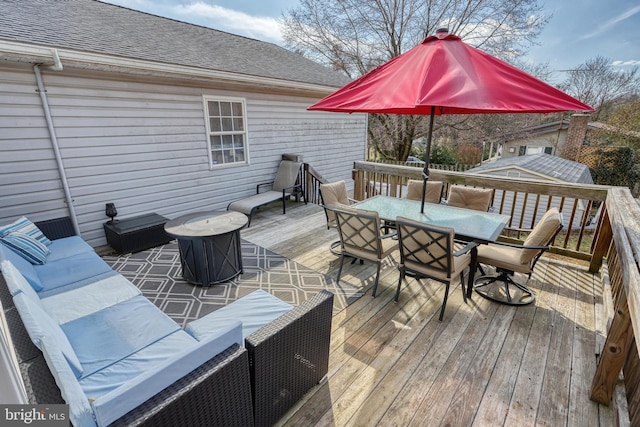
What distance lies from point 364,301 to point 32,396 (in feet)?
8.01

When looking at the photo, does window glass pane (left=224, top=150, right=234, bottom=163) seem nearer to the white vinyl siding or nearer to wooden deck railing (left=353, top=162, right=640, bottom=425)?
the white vinyl siding

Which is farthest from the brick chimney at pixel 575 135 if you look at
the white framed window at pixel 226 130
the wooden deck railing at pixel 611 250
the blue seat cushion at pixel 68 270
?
the blue seat cushion at pixel 68 270

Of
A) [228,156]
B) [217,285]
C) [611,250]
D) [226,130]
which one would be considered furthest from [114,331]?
[611,250]

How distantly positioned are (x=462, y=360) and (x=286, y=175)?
484 centimetres

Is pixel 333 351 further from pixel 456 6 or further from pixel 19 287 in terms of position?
pixel 456 6

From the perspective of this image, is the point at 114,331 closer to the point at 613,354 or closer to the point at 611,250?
the point at 613,354

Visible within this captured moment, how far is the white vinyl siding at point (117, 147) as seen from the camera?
369 cm

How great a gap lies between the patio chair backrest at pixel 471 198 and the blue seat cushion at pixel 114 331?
11.6 feet

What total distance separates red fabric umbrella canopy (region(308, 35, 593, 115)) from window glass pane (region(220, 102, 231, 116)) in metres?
3.66

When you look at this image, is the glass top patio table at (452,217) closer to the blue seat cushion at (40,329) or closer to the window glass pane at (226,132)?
the blue seat cushion at (40,329)

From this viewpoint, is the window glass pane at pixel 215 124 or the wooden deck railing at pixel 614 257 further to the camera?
Answer: the window glass pane at pixel 215 124

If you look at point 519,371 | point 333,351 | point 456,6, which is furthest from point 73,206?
point 456,6

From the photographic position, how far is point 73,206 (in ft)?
13.6

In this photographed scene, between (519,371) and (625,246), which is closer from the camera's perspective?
(625,246)
